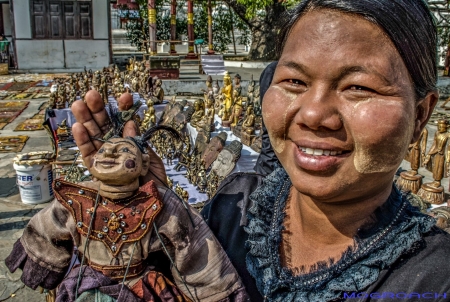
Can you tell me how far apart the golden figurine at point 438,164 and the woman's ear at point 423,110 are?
2715 mm

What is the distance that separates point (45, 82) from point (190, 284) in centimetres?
1352

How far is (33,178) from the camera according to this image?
466cm

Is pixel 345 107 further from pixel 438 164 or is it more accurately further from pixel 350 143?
pixel 438 164

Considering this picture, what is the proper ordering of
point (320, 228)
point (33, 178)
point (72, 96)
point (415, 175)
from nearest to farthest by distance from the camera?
point (320, 228), point (415, 175), point (33, 178), point (72, 96)

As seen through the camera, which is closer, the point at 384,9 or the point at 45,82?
the point at 384,9

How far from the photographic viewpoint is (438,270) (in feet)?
3.11

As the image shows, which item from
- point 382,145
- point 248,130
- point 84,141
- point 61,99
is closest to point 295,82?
point 382,145

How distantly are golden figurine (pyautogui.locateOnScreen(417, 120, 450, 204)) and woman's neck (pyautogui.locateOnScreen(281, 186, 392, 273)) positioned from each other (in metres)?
2.71

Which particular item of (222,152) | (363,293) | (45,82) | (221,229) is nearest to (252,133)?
(222,152)

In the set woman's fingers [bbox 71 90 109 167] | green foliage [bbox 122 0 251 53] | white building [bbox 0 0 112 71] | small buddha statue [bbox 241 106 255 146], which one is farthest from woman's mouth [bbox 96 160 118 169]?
green foliage [bbox 122 0 251 53]

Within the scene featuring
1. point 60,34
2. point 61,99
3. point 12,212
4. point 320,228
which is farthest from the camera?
point 60,34

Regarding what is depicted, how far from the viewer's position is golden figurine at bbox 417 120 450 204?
3.47m

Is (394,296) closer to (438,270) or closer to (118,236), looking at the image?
(438,270)

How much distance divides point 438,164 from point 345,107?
308cm
